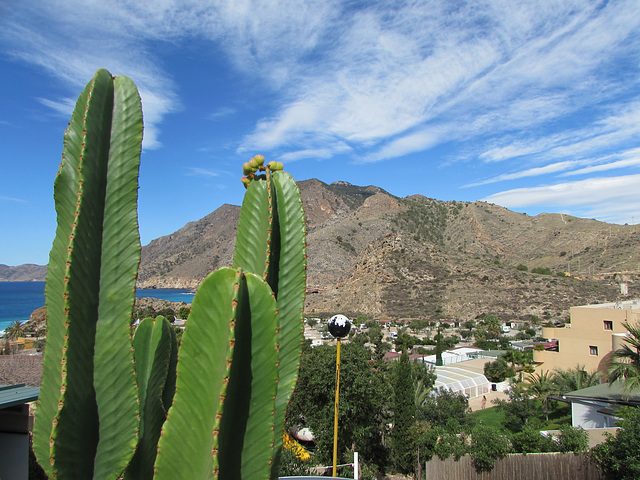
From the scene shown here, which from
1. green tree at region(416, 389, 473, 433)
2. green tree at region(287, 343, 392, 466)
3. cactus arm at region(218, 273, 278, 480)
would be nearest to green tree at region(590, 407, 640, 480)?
green tree at region(287, 343, 392, 466)

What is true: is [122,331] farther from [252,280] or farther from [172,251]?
[172,251]

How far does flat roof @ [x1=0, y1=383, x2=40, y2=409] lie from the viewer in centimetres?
532

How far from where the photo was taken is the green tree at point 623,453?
8789 millimetres

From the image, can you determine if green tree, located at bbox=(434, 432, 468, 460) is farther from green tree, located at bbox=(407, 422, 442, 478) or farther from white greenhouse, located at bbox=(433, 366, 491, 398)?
white greenhouse, located at bbox=(433, 366, 491, 398)

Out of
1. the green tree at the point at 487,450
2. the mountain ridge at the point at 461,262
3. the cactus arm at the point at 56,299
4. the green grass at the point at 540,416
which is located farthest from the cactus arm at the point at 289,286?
the mountain ridge at the point at 461,262

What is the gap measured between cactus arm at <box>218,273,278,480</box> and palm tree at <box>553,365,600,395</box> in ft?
71.7

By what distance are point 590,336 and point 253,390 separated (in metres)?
A: 25.5

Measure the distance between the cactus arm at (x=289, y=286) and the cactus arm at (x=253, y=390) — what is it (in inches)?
13.4

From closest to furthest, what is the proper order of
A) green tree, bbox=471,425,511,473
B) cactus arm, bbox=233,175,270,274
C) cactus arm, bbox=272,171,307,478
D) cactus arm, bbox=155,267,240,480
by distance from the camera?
cactus arm, bbox=155,267,240,480 < cactus arm, bbox=272,171,307,478 < cactus arm, bbox=233,175,270,274 < green tree, bbox=471,425,511,473

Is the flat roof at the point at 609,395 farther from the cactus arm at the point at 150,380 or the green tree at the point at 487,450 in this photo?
the cactus arm at the point at 150,380

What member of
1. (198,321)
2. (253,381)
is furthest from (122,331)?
(253,381)

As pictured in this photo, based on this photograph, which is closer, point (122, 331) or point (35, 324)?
point (122, 331)

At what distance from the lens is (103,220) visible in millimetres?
1920

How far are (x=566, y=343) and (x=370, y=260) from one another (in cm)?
4349
